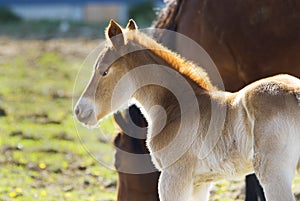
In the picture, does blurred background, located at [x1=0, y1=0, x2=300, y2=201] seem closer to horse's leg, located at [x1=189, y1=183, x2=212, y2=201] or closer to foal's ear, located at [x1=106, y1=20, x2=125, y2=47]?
horse's leg, located at [x1=189, y1=183, x2=212, y2=201]

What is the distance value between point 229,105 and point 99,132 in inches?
216

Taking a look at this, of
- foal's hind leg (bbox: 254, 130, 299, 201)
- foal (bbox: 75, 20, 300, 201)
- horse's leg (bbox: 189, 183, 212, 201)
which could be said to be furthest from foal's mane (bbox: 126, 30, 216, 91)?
foal's hind leg (bbox: 254, 130, 299, 201)

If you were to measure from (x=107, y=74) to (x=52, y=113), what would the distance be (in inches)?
241

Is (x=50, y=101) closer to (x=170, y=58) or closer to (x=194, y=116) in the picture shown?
(x=170, y=58)

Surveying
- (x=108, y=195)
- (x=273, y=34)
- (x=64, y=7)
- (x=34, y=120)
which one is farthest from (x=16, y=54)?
(x=273, y=34)

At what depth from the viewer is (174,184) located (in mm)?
4891

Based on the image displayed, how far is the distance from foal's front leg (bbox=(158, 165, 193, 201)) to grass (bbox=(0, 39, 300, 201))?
2488mm

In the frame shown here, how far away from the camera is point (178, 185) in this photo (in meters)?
4.88

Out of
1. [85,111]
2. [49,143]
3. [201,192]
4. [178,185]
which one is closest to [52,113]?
[49,143]

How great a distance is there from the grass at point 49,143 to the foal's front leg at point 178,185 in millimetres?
2488

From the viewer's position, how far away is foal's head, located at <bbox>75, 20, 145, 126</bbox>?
5160 millimetres

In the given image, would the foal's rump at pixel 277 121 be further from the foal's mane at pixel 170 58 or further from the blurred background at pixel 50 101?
the blurred background at pixel 50 101

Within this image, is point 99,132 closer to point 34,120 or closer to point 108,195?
point 34,120

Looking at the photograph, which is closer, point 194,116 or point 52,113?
point 194,116
